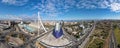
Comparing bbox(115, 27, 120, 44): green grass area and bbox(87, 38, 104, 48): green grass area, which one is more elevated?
bbox(115, 27, 120, 44): green grass area

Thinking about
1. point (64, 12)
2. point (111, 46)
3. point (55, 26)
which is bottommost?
point (111, 46)

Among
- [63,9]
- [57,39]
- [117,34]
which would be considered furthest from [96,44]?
[63,9]

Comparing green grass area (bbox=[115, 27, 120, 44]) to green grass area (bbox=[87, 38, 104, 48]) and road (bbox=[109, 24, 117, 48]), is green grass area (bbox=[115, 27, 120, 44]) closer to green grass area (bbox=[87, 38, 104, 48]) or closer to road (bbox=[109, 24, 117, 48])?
road (bbox=[109, 24, 117, 48])

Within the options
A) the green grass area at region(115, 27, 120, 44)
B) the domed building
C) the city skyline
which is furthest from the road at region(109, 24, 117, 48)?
the domed building

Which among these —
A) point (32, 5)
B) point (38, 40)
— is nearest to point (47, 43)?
point (38, 40)

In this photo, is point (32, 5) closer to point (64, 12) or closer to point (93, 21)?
point (64, 12)

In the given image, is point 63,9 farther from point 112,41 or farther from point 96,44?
point 112,41

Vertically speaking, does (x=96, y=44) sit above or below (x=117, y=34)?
below

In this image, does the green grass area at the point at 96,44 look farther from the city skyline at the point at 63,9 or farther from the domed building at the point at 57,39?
the city skyline at the point at 63,9
